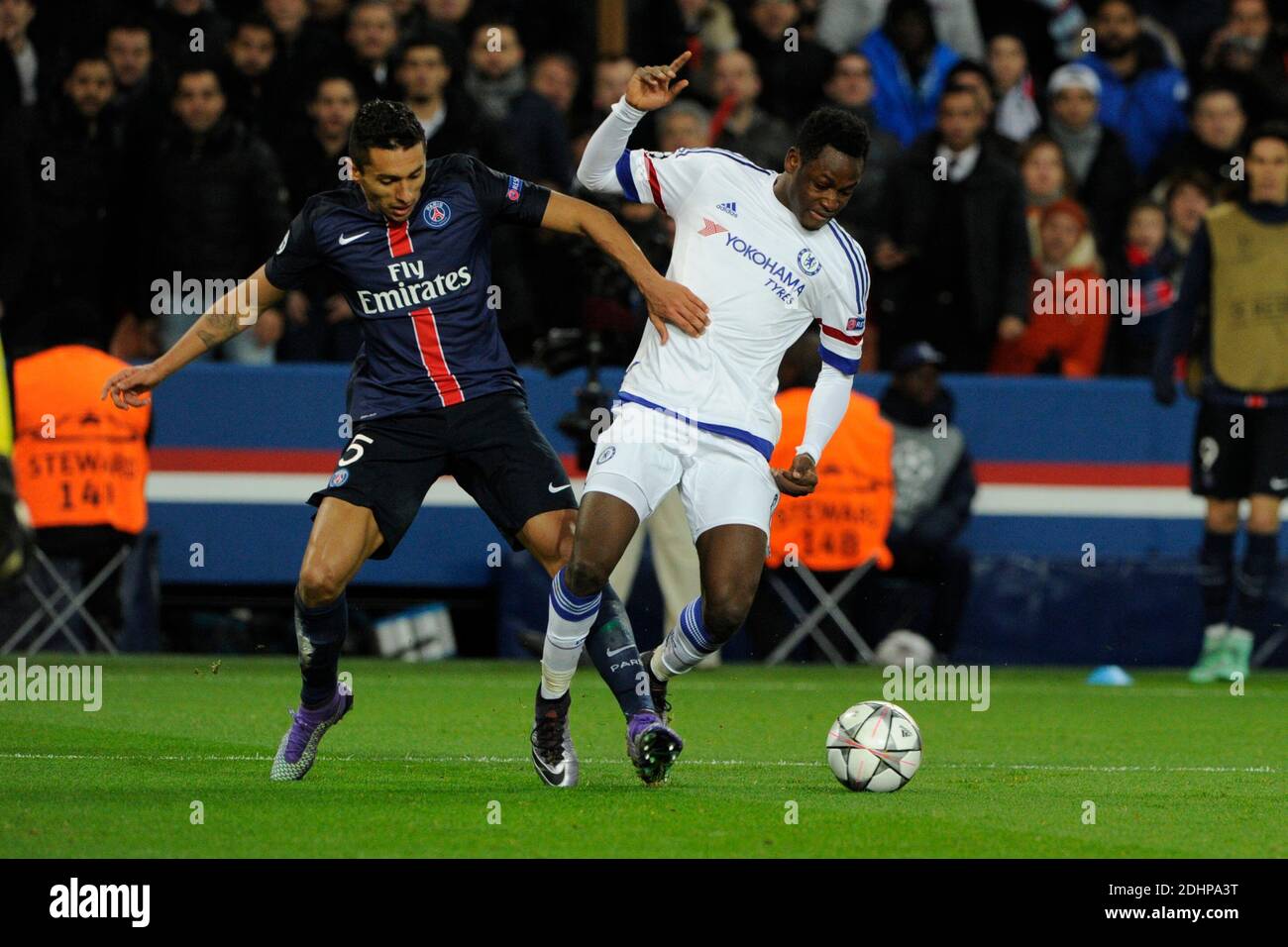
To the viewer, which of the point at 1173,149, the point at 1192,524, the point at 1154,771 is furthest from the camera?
the point at 1173,149

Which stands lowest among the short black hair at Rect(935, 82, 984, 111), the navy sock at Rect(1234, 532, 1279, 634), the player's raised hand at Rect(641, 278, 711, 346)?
the navy sock at Rect(1234, 532, 1279, 634)

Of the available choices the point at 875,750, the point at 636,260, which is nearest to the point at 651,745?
the point at 875,750

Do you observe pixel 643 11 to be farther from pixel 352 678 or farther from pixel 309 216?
pixel 309 216

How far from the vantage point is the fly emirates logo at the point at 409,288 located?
7996 millimetres

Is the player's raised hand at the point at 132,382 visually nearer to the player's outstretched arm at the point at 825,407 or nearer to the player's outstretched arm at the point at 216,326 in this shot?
the player's outstretched arm at the point at 216,326

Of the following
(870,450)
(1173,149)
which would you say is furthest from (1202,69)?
(870,450)

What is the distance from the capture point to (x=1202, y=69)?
16.4 meters

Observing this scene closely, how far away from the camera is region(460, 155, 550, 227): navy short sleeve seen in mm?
8094

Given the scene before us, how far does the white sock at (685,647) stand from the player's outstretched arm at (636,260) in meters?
0.99

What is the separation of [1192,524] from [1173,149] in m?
2.88

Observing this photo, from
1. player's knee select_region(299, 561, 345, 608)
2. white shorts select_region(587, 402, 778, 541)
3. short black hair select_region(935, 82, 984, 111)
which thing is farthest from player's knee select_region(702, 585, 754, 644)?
short black hair select_region(935, 82, 984, 111)

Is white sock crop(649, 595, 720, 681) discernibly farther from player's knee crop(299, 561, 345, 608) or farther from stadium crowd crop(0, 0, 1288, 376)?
stadium crowd crop(0, 0, 1288, 376)

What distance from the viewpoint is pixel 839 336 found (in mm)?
8328

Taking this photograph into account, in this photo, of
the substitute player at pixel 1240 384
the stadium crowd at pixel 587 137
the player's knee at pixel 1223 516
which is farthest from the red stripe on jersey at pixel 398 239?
the player's knee at pixel 1223 516
